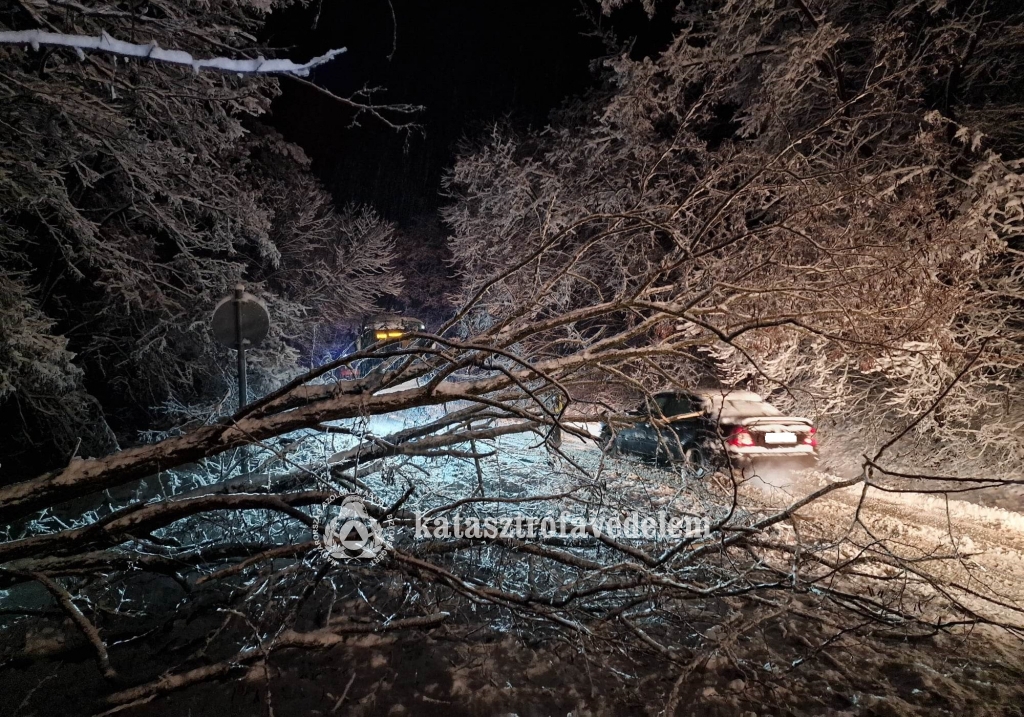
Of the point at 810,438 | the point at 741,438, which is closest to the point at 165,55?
the point at 741,438

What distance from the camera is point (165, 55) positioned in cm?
224

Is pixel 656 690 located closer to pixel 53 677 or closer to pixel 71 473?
pixel 53 677

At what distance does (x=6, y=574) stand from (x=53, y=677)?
715 mm

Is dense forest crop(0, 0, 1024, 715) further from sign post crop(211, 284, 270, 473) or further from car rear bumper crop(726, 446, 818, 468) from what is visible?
sign post crop(211, 284, 270, 473)

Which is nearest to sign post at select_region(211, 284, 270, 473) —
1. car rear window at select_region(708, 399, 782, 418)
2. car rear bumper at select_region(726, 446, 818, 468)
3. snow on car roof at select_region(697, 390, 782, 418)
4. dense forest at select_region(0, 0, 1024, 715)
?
dense forest at select_region(0, 0, 1024, 715)

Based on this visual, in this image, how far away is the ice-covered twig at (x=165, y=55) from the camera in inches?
83.4

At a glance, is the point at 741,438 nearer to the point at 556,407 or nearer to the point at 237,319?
the point at 556,407

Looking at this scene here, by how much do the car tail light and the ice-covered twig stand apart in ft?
22.1

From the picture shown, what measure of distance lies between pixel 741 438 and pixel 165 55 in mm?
7219

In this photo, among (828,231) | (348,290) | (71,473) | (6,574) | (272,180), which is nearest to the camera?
(6,574)

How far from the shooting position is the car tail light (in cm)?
734

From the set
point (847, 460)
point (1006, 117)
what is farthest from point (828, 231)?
point (847, 460)

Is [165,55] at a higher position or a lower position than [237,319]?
higher

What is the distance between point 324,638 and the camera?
3.55 m
